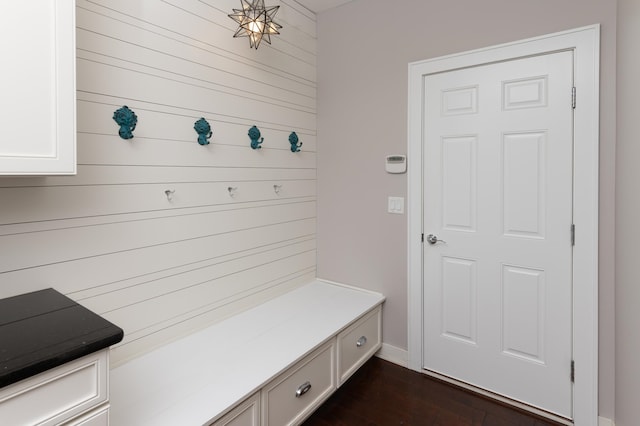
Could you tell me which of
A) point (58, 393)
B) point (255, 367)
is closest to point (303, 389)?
point (255, 367)

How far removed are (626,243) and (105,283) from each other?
244cm

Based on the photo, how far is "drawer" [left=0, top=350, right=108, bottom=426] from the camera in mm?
941

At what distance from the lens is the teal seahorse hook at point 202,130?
2039 mm

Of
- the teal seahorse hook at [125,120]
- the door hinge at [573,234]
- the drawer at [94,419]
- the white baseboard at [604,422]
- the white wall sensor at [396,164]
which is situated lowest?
the white baseboard at [604,422]

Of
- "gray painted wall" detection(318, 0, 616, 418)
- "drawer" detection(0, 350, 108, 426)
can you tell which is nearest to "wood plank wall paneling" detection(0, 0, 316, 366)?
"gray painted wall" detection(318, 0, 616, 418)

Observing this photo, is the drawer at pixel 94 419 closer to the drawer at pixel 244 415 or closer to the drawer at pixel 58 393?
the drawer at pixel 58 393

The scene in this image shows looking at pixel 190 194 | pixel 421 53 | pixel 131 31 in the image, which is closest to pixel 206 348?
pixel 190 194

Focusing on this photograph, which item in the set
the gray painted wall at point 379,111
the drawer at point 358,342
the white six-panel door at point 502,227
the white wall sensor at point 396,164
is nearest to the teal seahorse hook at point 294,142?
the gray painted wall at point 379,111

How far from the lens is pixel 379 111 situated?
2.69 m

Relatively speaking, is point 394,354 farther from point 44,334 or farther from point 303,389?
point 44,334

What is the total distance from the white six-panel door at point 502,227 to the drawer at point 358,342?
14.6 inches

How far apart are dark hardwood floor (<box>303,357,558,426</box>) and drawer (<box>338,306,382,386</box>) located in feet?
0.46

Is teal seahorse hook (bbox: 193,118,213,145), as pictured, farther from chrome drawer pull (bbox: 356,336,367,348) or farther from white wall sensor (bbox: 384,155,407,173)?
chrome drawer pull (bbox: 356,336,367,348)

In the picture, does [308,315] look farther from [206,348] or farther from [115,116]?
[115,116]
